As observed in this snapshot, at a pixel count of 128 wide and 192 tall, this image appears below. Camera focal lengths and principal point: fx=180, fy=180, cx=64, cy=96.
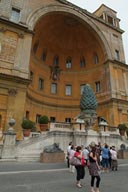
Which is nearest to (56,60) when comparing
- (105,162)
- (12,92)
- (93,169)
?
(12,92)

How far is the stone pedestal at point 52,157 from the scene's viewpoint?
12676 millimetres

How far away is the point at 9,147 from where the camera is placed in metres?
12.9

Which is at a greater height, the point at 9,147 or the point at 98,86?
the point at 98,86

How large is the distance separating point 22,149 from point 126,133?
13551mm

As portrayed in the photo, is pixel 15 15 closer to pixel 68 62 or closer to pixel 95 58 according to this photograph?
pixel 68 62

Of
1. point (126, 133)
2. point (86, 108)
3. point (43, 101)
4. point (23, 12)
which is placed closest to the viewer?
point (86, 108)

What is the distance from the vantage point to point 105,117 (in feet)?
88.2

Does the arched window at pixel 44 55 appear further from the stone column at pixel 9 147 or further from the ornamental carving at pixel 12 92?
the stone column at pixel 9 147

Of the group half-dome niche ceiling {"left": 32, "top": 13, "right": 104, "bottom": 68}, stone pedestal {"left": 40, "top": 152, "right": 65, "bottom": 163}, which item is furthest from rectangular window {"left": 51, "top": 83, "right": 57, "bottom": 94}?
stone pedestal {"left": 40, "top": 152, "right": 65, "bottom": 163}

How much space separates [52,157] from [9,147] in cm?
318

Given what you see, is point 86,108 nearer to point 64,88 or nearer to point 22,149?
point 22,149

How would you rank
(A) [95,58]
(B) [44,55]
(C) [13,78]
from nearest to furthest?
(C) [13,78]
(B) [44,55]
(A) [95,58]

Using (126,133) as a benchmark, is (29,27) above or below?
above

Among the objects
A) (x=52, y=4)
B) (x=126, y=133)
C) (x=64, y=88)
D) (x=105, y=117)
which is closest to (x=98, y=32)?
(x=52, y=4)
